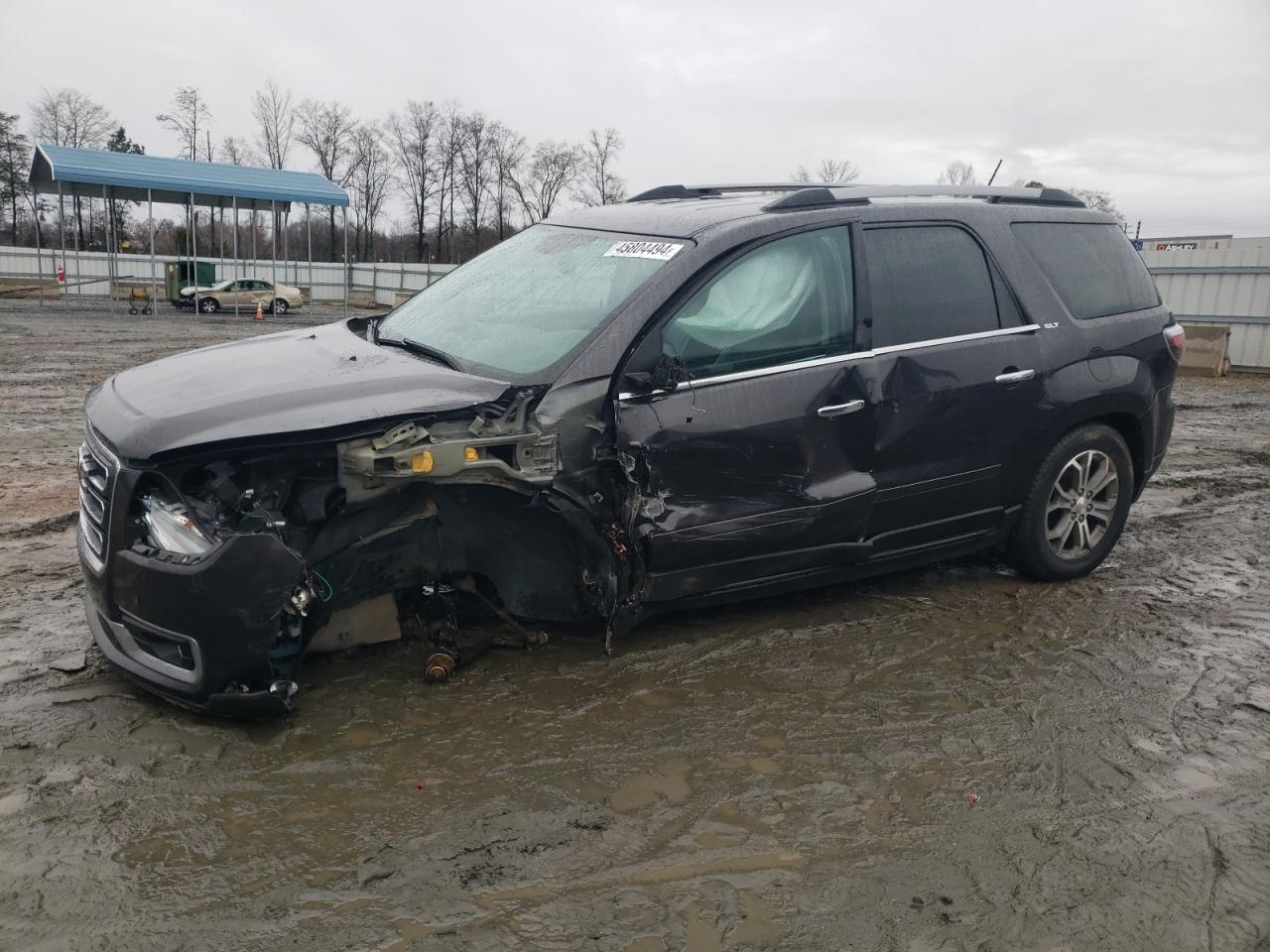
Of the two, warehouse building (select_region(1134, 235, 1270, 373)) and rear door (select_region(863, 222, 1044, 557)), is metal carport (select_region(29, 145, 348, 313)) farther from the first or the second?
rear door (select_region(863, 222, 1044, 557))

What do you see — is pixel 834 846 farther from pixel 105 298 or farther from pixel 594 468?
pixel 105 298

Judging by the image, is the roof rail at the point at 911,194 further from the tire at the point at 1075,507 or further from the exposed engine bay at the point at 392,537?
the exposed engine bay at the point at 392,537

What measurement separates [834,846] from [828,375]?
190 cm

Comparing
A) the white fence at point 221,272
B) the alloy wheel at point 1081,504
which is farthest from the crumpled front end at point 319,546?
the white fence at point 221,272

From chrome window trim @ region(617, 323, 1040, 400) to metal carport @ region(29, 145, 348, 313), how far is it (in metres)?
27.9

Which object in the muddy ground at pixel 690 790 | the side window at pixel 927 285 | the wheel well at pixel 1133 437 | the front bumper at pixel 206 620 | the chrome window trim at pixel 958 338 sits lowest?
the muddy ground at pixel 690 790

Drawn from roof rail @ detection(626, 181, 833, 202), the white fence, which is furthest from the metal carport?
roof rail @ detection(626, 181, 833, 202)

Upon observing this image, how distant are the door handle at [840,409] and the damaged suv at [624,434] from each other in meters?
0.02

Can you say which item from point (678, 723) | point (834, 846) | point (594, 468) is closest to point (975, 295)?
point (594, 468)

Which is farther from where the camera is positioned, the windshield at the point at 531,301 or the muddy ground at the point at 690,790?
the windshield at the point at 531,301

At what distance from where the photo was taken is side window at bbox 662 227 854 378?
3.92 meters

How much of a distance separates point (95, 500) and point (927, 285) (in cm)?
343

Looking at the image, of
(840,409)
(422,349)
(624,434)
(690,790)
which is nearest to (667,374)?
(624,434)

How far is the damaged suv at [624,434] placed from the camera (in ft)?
10.9
